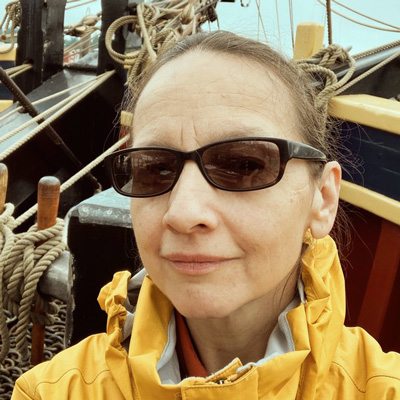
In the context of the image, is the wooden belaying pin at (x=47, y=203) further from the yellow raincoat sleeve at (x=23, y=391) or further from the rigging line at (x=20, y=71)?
the rigging line at (x=20, y=71)

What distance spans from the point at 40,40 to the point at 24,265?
9.36ft

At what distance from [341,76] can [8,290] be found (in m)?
1.80

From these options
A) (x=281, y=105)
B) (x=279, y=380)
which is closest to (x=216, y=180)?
(x=281, y=105)

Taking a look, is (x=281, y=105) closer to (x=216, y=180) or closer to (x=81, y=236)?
(x=216, y=180)

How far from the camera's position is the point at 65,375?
1.16 metres

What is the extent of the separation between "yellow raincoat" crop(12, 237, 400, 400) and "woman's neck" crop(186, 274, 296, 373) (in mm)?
81

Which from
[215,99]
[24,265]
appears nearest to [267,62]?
[215,99]

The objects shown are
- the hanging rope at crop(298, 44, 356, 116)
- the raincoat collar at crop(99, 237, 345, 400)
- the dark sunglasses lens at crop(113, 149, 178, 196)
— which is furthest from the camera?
the hanging rope at crop(298, 44, 356, 116)

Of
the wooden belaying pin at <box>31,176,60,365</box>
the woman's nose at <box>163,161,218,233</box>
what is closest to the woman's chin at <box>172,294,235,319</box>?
the woman's nose at <box>163,161,218,233</box>

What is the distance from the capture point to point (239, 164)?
1.04 meters

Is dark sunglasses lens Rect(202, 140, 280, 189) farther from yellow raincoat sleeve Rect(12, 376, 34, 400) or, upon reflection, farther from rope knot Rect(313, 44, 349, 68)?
rope knot Rect(313, 44, 349, 68)

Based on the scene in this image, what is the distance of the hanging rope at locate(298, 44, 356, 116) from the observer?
231 cm

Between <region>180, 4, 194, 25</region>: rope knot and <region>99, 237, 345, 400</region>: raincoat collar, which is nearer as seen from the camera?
<region>99, 237, 345, 400</region>: raincoat collar

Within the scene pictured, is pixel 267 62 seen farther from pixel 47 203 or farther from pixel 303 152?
pixel 47 203
